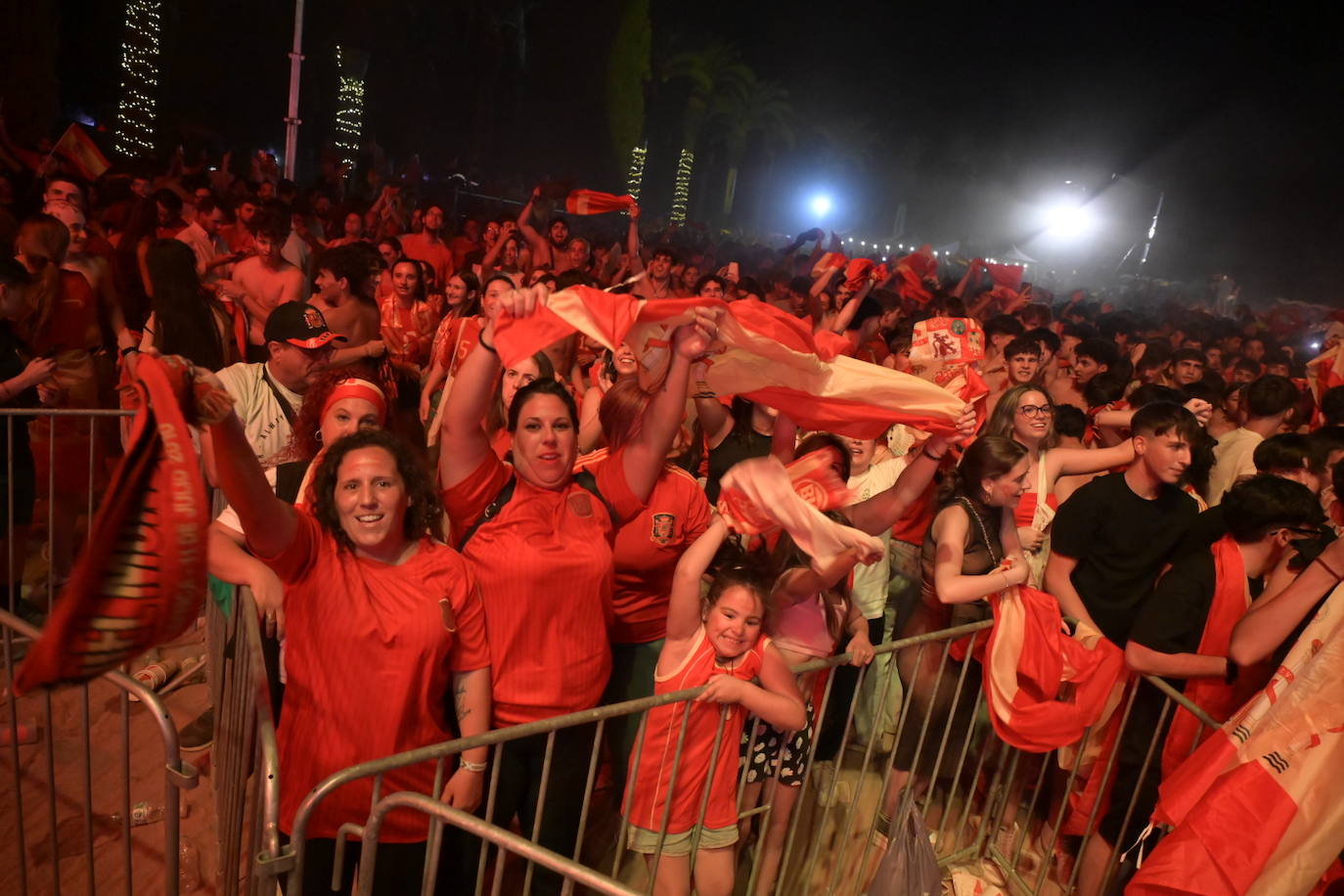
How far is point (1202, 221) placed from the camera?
1724 inches

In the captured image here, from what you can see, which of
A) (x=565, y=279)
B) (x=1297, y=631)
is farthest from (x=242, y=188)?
(x=1297, y=631)

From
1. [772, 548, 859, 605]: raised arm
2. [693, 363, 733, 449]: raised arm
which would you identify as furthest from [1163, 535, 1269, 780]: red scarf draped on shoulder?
[693, 363, 733, 449]: raised arm

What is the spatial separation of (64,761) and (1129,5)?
52089 millimetres

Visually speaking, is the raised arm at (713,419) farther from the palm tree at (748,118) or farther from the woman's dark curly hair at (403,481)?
the palm tree at (748,118)

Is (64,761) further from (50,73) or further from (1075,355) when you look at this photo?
(50,73)

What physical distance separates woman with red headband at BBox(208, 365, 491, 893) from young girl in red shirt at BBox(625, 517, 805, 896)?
0.62m

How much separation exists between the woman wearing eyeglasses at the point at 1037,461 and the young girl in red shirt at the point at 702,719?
193 cm

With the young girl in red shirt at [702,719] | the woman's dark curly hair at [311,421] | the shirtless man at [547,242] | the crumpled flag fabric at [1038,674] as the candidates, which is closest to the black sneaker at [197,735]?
the woman's dark curly hair at [311,421]

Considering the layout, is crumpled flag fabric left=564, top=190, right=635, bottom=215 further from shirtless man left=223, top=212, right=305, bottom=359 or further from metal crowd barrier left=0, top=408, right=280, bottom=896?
metal crowd barrier left=0, top=408, right=280, bottom=896

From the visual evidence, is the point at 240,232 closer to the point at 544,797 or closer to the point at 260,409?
the point at 260,409

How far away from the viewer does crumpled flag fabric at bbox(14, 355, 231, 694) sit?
5.41 feet

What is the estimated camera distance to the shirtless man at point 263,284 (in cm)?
610

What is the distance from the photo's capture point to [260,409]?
346 cm

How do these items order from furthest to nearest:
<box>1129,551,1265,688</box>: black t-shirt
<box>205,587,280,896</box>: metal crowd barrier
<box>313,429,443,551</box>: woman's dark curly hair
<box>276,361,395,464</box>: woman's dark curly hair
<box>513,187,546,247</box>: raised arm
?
<box>513,187,546,247</box>: raised arm, <box>1129,551,1265,688</box>: black t-shirt, <box>276,361,395,464</box>: woman's dark curly hair, <box>313,429,443,551</box>: woman's dark curly hair, <box>205,587,280,896</box>: metal crowd barrier
